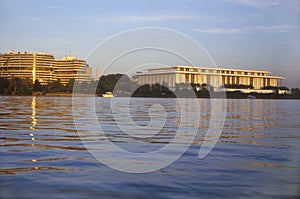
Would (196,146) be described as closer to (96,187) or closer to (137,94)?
(96,187)

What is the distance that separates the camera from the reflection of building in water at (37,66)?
138 metres

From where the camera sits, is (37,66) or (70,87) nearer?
(70,87)

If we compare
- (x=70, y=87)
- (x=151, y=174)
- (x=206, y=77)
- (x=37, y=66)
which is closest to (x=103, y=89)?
(x=70, y=87)

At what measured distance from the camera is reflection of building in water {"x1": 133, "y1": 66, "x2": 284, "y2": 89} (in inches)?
4247

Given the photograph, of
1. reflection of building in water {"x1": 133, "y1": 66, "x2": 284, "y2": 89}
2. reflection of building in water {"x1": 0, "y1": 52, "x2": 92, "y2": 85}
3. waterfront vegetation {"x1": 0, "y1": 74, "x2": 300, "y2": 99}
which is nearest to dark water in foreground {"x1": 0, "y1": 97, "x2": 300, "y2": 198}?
waterfront vegetation {"x1": 0, "y1": 74, "x2": 300, "y2": 99}

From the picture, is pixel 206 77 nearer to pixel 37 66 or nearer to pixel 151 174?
pixel 37 66

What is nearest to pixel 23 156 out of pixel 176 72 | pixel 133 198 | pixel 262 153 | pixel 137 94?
pixel 133 198

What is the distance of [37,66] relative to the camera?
469ft

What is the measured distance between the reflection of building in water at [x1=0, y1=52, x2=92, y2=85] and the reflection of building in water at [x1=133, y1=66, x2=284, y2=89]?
123 ft

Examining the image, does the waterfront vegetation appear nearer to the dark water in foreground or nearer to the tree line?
the tree line

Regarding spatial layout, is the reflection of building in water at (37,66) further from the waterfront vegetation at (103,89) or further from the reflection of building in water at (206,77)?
the reflection of building in water at (206,77)

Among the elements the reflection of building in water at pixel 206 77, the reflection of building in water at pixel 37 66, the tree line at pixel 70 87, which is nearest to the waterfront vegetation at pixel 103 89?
the tree line at pixel 70 87

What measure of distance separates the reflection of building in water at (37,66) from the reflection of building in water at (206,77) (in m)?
37.5

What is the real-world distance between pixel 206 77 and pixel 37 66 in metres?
67.1
